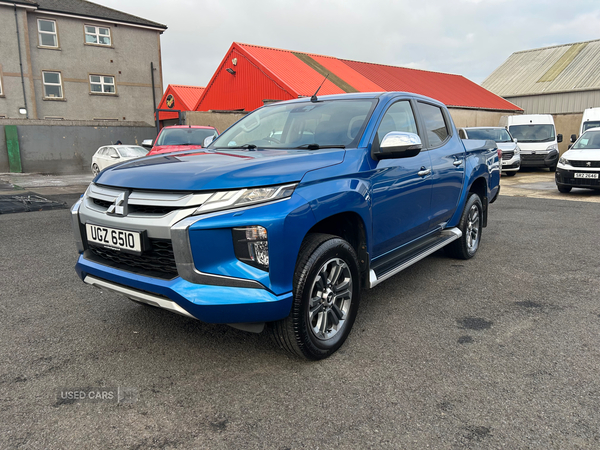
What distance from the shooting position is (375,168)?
10.5ft

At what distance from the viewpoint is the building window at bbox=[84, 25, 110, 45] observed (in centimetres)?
2680

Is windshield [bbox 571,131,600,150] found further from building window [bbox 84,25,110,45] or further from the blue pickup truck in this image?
building window [bbox 84,25,110,45]

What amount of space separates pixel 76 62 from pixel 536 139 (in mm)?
25130

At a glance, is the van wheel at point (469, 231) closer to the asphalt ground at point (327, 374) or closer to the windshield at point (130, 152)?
the asphalt ground at point (327, 374)

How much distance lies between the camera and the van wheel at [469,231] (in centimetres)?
501

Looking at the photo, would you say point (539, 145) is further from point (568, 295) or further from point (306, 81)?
point (568, 295)

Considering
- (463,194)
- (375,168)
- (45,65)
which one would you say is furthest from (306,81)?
(375,168)

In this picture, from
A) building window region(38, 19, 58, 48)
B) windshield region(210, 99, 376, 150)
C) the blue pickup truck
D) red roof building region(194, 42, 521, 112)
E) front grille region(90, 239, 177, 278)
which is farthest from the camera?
building window region(38, 19, 58, 48)

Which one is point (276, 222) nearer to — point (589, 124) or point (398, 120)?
point (398, 120)

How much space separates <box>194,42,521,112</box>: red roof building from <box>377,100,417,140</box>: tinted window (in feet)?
53.5

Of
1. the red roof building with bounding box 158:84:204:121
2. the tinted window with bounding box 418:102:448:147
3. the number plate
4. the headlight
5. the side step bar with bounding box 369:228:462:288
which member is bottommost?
the side step bar with bounding box 369:228:462:288

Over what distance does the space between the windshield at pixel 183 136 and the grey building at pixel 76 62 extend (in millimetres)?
16990

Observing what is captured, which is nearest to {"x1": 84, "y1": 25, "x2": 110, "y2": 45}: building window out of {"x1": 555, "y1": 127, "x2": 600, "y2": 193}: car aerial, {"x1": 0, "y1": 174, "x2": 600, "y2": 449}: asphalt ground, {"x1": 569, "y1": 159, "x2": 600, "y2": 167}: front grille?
{"x1": 555, "y1": 127, "x2": 600, "y2": 193}: car aerial

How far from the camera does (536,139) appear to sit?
59.0 ft
